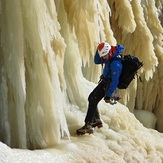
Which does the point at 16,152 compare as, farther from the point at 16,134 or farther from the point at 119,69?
the point at 119,69

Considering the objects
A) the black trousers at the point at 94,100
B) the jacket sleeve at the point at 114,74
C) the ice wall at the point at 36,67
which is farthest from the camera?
the black trousers at the point at 94,100

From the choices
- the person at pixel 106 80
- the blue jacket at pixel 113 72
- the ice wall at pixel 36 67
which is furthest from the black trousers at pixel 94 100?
the ice wall at pixel 36 67

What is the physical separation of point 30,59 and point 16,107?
Result: 37 cm

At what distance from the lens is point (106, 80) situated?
345 centimetres

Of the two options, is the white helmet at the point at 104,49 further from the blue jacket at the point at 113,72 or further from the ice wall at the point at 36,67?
the ice wall at the point at 36,67

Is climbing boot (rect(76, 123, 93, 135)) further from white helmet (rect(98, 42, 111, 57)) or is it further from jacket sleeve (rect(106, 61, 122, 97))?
white helmet (rect(98, 42, 111, 57))

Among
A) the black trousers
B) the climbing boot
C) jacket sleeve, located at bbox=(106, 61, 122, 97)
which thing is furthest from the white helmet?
the climbing boot

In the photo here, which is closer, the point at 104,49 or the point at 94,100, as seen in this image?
the point at 104,49

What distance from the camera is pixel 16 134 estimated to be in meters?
3.19

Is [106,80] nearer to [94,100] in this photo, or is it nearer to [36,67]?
[94,100]

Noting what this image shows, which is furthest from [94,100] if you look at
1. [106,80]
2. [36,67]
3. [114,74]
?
[36,67]

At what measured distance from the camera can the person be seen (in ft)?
11.0

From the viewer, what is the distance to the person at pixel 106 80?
3.37m

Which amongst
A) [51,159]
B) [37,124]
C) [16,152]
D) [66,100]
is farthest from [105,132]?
[16,152]
